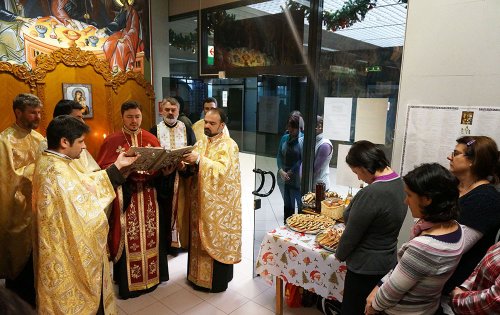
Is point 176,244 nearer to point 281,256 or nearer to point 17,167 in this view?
point 281,256

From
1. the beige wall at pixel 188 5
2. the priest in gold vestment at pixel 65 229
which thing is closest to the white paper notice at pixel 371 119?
the priest in gold vestment at pixel 65 229

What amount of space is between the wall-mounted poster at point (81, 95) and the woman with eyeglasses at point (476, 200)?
456 cm

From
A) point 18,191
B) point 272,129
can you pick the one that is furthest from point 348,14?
point 18,191

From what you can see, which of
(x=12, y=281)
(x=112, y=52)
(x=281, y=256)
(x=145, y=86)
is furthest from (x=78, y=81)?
(x=281, y=256)

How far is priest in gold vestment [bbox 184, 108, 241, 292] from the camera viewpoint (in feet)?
9.26

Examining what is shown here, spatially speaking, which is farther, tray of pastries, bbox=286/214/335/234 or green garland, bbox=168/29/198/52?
green garland, bbox=168/29/198/52

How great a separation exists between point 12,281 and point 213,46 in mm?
3733

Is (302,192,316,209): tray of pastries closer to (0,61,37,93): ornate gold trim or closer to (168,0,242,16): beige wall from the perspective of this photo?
(168,0,242,16): beige wall

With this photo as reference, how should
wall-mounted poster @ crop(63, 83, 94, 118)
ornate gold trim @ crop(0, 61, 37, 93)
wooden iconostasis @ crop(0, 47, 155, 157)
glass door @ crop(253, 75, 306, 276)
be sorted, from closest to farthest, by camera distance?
glass door @ crop(253, 75, 306, 276), ornate gold trim @ crop(0, 61, 37, 93), wooden iconostasis @ crop(0, 47, 155, 157), wall-mounted poster @ crop(63, 83, 94, 118)

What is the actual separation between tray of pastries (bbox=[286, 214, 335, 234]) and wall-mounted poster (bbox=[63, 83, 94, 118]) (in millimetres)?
3565

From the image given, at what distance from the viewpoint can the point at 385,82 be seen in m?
2.82

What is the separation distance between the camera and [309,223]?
2.56m

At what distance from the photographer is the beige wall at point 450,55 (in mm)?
2176

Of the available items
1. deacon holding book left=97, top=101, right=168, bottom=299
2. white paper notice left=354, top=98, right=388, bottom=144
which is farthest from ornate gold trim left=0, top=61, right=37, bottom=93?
white paper notice left=354, top=98, right=388, bottom=144
